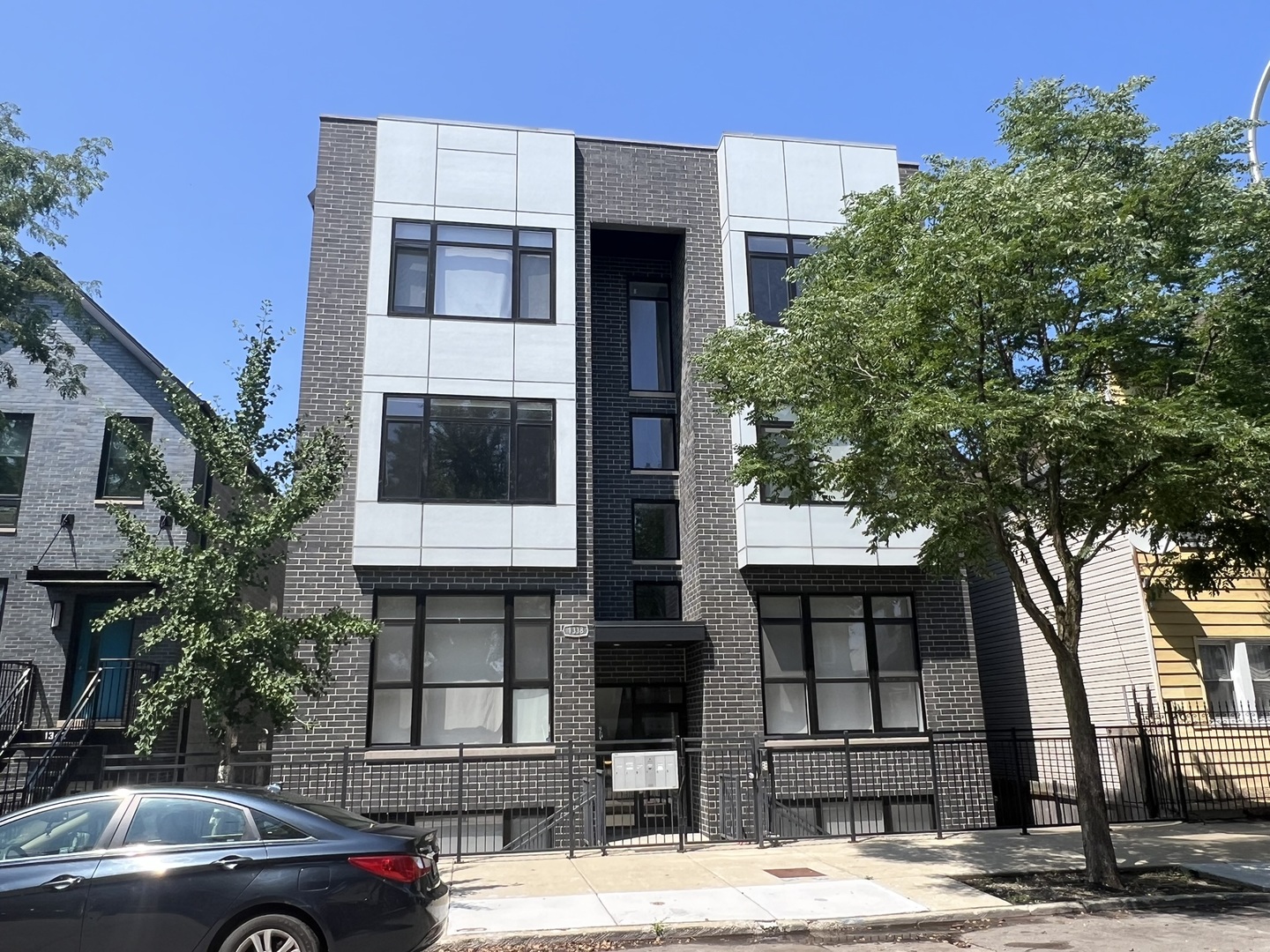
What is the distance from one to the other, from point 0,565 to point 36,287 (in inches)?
210

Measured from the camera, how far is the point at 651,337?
721 inches

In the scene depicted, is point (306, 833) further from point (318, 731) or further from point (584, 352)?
point (584, 352)

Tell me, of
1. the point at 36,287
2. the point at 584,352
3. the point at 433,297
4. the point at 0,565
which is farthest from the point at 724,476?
the point at 0,565

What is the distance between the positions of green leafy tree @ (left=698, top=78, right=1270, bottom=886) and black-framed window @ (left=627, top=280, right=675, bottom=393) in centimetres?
626

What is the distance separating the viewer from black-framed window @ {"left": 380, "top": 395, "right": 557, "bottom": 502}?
1504 cm

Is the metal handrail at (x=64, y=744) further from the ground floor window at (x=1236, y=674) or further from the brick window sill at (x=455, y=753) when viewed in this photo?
the ground floor window at (x=1236, y=674)

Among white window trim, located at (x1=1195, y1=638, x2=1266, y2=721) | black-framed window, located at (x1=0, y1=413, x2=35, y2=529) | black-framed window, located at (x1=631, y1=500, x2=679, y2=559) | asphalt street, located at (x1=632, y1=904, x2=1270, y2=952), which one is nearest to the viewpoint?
asphalt street, located at (x1=632, y1=904, x2=1270, y2=952)

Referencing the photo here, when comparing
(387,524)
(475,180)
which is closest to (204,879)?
(387,524)

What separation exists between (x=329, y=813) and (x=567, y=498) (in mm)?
8714

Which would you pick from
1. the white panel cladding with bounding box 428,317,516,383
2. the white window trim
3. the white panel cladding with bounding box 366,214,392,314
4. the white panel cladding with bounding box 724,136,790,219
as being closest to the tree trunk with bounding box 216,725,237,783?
the white panel cladding with bounding box 428,317,516,383

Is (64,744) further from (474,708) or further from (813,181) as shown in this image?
(813,181)

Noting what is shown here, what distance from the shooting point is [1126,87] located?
11.6 metres

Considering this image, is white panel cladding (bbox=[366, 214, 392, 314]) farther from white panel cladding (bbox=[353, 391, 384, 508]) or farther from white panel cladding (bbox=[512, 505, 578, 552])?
white panel cladding (bbox=[512, 505, 578, 552])

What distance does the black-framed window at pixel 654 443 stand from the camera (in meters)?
17.7
